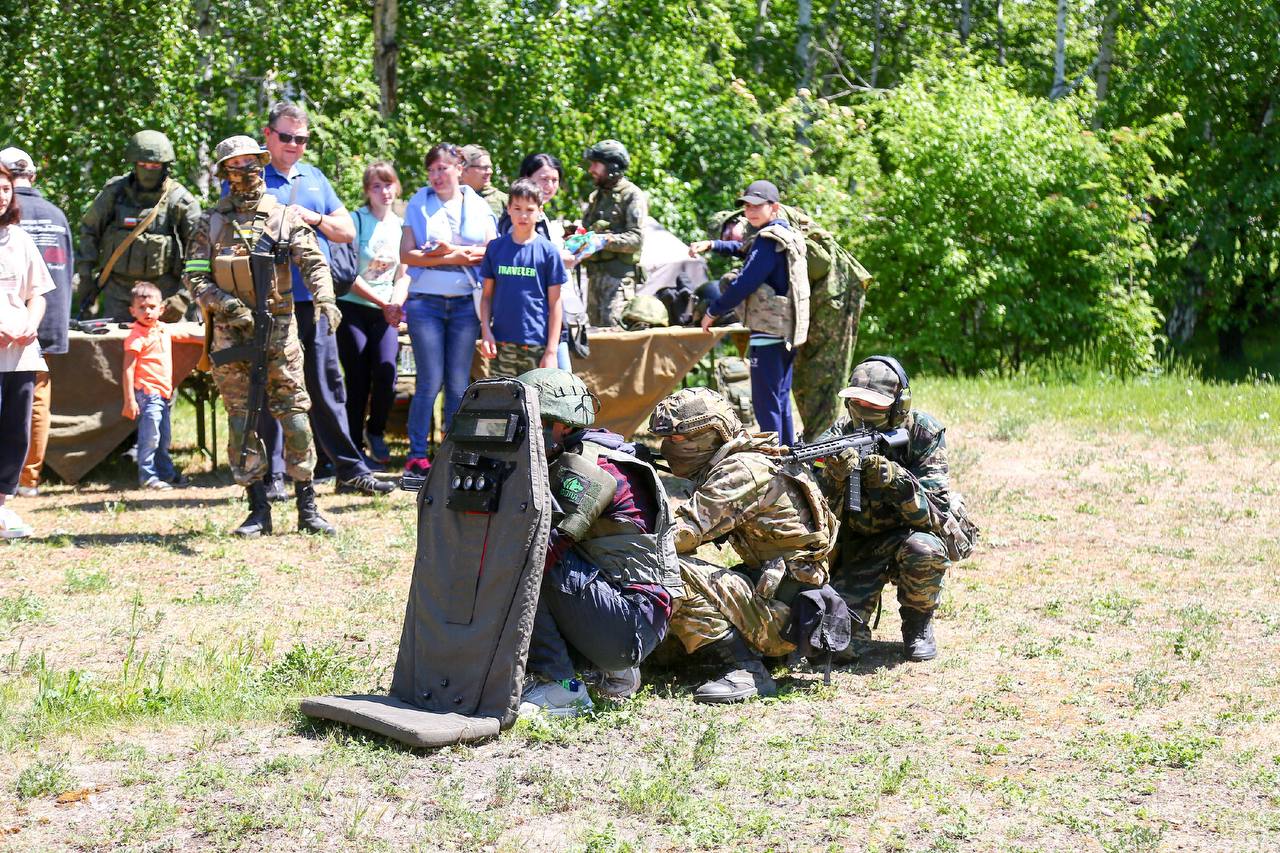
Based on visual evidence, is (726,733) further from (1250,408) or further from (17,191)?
(1250,408)

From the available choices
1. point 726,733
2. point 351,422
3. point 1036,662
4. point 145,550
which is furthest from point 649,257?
point 726,733

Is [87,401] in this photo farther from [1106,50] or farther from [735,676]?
[1106,50]

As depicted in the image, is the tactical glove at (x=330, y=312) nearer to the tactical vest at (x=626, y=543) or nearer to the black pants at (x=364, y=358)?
the black pants at (x=364, y=358)

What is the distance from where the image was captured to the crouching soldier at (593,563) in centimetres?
517

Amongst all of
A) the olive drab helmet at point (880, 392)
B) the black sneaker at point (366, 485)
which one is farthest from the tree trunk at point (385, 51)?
the olive drab helmet at point (880, 392)

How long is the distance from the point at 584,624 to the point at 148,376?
539 cm

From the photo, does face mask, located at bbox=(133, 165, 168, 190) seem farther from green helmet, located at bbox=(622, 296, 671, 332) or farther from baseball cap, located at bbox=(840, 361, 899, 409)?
baseball cap, located at bbox=(840, 361, 899, 409)

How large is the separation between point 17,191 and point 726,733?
20.4 ft

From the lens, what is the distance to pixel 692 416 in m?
5.73

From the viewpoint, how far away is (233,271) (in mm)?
7750

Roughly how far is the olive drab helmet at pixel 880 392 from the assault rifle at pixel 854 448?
9 cm

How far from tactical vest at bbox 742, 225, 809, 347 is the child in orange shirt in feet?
12.6

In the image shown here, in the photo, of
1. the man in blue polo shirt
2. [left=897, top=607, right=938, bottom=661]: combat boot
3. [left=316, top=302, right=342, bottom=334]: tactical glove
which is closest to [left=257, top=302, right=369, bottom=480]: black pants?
the man in blue polo shirt

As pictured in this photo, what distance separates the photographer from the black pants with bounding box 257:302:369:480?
8.76m
